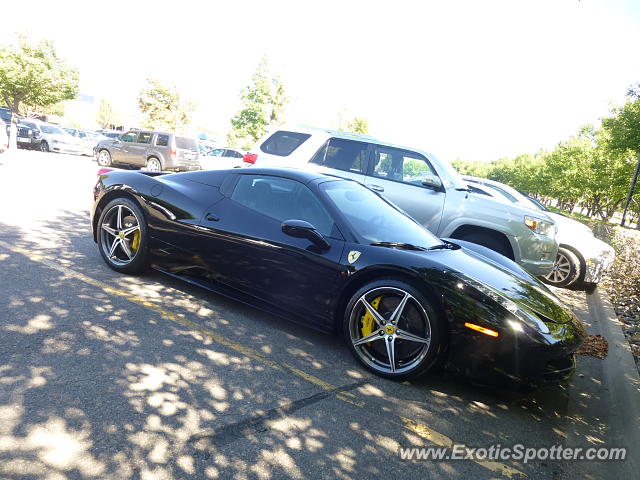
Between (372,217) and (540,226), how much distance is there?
3.89m

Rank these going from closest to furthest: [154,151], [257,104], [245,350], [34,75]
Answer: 1. [245,350]
2. [154,151]
3. [257,104]
4. [34,75]

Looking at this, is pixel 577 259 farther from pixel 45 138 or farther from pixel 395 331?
pixel 45 138

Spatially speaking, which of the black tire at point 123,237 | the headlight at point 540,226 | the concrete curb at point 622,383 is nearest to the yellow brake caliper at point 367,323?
the concrete curb at point 622,383

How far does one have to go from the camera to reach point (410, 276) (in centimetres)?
344

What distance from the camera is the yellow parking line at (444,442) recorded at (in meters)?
2.65

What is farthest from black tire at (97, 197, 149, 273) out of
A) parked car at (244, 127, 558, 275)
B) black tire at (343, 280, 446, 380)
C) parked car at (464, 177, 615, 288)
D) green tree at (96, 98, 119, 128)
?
green tree at (96, 98, 119, 128)

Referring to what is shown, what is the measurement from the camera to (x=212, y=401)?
110 inches

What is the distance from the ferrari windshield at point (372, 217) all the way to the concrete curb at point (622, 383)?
197cm

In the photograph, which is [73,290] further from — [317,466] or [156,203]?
[317,466]

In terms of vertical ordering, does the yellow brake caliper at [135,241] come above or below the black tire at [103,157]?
above

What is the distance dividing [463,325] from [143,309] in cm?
265

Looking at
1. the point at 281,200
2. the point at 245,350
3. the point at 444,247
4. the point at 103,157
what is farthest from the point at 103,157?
the point at 444,247

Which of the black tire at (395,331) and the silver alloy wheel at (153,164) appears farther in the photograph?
the silver alloy wheel at (153,164)

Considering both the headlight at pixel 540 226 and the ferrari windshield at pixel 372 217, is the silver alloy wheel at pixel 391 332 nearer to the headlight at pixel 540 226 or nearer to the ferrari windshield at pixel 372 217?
the ferrari windshield at pixel 372 217
